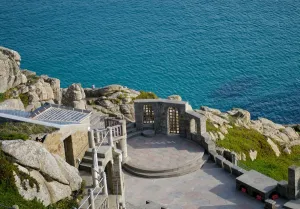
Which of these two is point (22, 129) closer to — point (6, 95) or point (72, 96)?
point (6, 95)

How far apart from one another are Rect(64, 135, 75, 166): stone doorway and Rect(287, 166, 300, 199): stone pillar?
47.5ft

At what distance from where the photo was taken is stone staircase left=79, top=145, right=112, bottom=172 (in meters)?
33.8

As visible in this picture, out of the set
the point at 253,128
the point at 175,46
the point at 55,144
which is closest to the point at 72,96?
the point at 253,128

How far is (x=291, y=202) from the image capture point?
117 feet

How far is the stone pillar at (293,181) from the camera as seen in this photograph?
35.6 meters

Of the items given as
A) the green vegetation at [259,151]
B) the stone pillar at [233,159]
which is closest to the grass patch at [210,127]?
the green vegetation at [259,151]

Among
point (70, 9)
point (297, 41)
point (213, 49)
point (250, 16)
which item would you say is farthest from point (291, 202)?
point (70, 9)

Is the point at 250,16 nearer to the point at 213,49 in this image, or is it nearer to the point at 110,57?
the point at 213,49

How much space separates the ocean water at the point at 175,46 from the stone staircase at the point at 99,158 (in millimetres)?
38636

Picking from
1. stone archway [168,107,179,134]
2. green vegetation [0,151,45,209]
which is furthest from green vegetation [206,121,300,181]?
green vegetation [0,151,45,209]

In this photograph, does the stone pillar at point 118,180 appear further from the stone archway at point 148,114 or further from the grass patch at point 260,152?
the grass patch at point 260,152

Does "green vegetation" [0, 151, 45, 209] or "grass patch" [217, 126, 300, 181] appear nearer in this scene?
"green vegetation" [0, 151, 45, 209]

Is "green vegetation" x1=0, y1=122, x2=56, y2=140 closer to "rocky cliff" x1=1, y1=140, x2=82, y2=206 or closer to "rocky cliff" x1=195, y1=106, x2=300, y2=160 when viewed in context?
"rocky cliff" x1=1, y1=140, x2=82, y2=206

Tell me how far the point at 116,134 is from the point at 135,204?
554 cm
